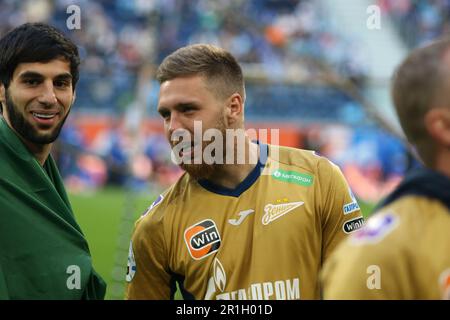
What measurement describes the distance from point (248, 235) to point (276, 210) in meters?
0.17

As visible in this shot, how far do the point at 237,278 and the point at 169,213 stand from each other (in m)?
0.42

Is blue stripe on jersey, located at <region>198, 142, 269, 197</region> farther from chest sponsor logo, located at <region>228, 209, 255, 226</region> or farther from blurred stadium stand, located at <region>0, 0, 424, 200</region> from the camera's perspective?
blurred stadium stand, located at <region>0, 0, 424, 200</region>

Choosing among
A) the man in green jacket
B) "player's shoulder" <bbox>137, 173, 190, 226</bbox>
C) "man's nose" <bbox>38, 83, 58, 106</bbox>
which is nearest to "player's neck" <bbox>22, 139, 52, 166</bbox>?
the man in green jacket

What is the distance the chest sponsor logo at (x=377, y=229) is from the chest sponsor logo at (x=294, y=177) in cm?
131

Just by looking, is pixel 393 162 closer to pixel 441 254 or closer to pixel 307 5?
pixel 307 5

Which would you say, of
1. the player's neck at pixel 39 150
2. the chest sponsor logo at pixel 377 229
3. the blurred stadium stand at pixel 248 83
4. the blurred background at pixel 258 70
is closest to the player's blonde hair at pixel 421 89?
the chest sponsor logo at pixel 377 229

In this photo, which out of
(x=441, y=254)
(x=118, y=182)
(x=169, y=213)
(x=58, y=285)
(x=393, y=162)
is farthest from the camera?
(x=118, y=182)

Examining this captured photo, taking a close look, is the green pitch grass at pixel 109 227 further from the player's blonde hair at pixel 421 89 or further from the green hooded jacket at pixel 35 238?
Result: the player's blonde hair at pixel 421 89

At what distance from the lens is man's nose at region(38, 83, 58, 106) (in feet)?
10.7

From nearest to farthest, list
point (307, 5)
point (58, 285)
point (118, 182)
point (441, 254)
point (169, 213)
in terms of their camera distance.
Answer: point (441, 254) < point (58, 285) < point (169, 213) < point (118, 182) < point (307, 5)

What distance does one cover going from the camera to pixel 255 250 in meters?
3.16
